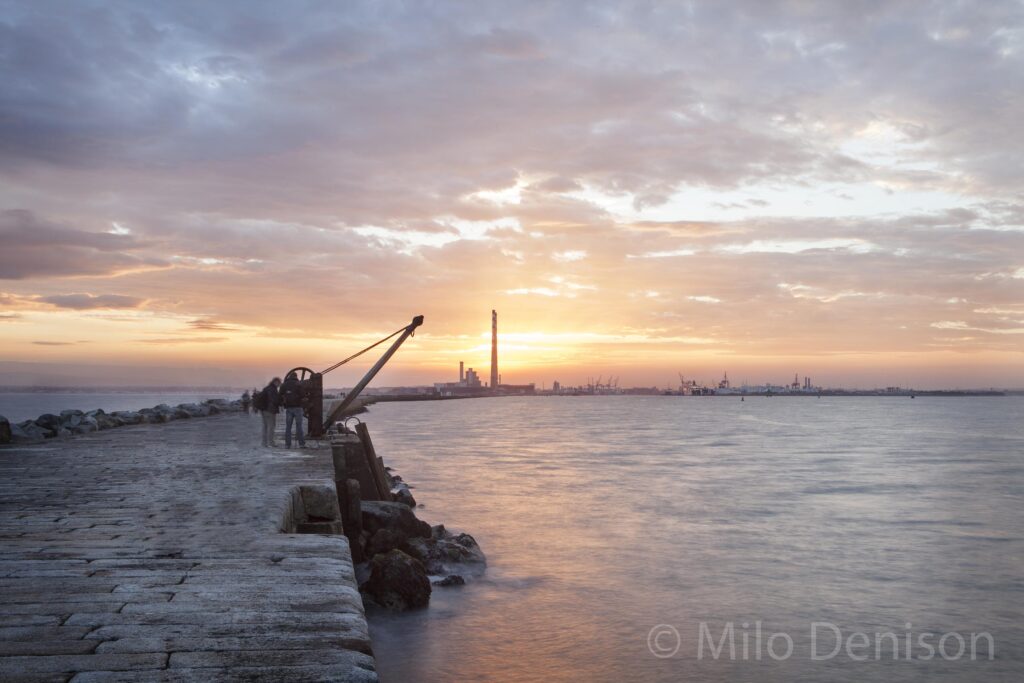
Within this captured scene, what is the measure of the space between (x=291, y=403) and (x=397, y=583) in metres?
6.64

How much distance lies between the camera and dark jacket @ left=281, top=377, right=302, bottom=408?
18344 mm

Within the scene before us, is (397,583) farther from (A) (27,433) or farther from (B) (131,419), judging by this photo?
(B) (131,419)

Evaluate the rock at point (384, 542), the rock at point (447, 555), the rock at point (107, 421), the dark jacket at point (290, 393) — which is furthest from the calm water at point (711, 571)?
the rock at point (107, 421)

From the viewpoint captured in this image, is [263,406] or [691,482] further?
[691,482]

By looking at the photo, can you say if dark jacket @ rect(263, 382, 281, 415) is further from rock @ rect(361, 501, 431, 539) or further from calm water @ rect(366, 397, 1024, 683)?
calm water @ rect(366, 397, 1024, 683)

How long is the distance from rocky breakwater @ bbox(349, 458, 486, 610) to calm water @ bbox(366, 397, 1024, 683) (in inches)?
17.7

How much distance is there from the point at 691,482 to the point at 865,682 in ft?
82.0

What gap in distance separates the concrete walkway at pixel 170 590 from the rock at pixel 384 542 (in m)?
4.90

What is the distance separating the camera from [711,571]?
18.4 m

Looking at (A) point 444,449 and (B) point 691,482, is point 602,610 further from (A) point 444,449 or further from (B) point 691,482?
(A) point 444,449

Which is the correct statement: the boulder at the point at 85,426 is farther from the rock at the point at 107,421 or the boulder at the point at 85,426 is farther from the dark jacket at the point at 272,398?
the dark jacket at the point at 272,398

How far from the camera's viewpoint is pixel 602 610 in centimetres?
1462

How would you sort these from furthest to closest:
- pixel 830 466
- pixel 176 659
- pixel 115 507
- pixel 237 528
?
pixel 830 466 → pixel 115 507 → pixel 237 528 → pixel 176 659

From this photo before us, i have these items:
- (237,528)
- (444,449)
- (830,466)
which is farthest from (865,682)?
(444,449)
